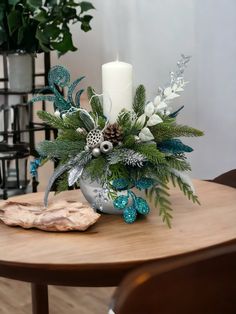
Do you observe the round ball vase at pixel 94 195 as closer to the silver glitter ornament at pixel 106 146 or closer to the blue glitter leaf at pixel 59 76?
the silver glitter ornament at pixel 106 146

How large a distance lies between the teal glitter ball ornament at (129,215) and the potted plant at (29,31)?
154cm

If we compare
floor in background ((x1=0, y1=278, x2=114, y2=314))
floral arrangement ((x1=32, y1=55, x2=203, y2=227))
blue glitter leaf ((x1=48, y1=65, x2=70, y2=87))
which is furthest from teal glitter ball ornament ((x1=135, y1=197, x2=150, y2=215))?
floor in background ((x1=0, y1=278, x2=114, y2=314))

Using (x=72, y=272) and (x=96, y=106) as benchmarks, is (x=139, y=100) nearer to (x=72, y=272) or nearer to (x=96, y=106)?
(x=96, y=106)

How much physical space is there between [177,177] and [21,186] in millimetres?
1780

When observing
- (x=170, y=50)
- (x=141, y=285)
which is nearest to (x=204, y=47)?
(x=170, y=50)

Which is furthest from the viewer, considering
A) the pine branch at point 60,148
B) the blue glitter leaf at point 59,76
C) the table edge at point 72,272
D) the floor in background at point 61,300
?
the floor in background at point 61,300

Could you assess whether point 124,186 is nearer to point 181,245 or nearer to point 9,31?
point 181,245

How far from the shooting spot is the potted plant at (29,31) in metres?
2.52

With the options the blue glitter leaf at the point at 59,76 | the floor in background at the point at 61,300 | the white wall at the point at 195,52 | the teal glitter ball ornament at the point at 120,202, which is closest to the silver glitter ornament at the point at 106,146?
the teal glitter ball ornament at the point at 120,202

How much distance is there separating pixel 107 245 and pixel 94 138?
10.2 inches

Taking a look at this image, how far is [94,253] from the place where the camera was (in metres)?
1.06

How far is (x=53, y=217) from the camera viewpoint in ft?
3.88

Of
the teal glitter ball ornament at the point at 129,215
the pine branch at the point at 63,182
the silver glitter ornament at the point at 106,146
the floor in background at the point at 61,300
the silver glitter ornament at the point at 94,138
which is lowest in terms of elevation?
the floor in background at the point at 61,300

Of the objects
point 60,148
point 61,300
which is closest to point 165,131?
point 60,148
